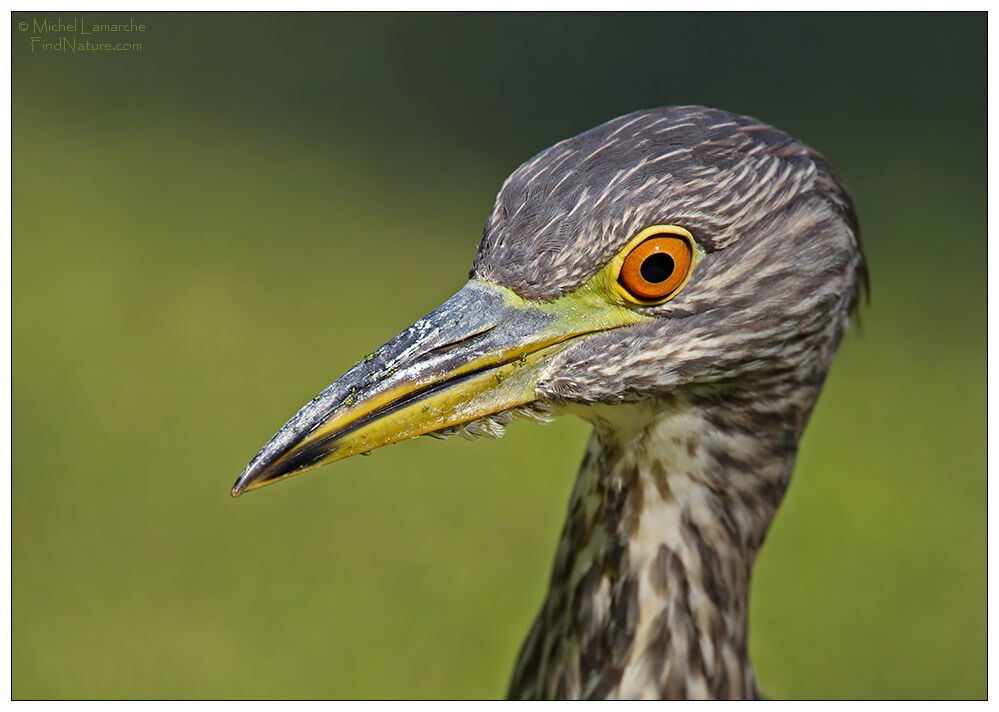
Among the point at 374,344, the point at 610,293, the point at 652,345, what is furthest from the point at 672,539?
the point at 374,344

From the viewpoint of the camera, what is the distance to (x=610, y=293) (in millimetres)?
1869

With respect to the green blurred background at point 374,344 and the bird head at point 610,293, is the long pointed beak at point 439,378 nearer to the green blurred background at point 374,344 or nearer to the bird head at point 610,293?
the bird head at point 610,293

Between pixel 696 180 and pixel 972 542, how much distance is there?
3577mm

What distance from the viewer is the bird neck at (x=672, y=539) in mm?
2074

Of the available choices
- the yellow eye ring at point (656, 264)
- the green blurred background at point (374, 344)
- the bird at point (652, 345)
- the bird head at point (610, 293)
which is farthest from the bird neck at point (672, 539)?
the green blurred background at point (374, 344)

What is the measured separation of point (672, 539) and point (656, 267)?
2.04 ft

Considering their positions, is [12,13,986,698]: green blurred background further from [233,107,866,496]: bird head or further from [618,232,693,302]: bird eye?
[618,232,693,302]: bird eye

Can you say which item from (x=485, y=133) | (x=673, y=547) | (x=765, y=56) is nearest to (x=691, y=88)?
(x=765, y=56)

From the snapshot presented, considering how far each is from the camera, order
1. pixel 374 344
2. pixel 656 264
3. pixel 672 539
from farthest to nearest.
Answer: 1. pixel 374 344
2. pixel 672 539
3. pixel 656 264

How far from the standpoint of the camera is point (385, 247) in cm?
586

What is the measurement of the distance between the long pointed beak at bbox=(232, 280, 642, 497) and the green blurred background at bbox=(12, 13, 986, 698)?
2495 mm

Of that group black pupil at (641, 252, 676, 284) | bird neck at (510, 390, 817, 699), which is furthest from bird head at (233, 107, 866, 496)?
bird neck at (510, 390, 817, 699)

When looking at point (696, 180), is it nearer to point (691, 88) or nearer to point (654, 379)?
point (654, 379)

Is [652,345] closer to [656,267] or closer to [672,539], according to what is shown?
[656,267]
